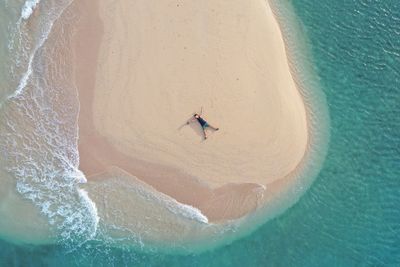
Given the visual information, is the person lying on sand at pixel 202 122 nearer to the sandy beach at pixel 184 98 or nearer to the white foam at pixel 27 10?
the sandy beach at pixel 184 98

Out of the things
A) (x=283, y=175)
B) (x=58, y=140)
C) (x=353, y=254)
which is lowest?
(x=353, y=254)

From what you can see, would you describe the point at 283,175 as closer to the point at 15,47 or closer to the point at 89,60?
the point at 89,60

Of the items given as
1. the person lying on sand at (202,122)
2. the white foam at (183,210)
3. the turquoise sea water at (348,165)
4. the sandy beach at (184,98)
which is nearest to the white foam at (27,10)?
the sandy beach at (184,98)

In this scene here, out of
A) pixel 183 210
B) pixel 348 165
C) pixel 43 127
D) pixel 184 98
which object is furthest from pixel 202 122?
pixel 348 165

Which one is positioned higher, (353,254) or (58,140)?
(58,140)

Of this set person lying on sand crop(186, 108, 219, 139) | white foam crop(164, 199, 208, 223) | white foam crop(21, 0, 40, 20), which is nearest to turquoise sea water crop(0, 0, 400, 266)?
white foam crop(164, 199, 208, 223)

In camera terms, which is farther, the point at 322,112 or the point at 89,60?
the point at 322,112

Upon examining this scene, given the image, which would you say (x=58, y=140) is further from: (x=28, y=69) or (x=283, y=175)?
(x=283, y=175)

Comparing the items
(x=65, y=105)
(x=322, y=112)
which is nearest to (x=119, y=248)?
(x=65, y=105)

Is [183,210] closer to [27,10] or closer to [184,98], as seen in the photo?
[184,98]
